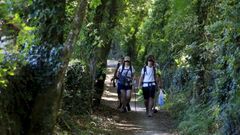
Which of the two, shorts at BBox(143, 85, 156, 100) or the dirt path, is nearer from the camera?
the dirt path

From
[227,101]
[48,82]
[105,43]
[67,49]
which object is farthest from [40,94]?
[105,43]

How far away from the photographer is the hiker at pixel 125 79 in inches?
543

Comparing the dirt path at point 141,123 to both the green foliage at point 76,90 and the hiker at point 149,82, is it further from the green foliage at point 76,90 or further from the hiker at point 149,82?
the green foliage at point 76,90

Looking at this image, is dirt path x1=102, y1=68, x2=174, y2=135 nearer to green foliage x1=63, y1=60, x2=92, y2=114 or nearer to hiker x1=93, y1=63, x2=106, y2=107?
hiker x1=93, y1=63, x2=106, y2=107

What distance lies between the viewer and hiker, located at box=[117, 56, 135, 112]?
1380 centimetres

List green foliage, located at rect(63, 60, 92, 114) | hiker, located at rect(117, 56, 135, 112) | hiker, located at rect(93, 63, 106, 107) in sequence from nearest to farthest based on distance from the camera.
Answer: green foliage, located at rect(63, 60, 92, 114) < hiker, located at rect(93, 63, 106, 107) < hiker, located at rect(117, 56, 135, 112)

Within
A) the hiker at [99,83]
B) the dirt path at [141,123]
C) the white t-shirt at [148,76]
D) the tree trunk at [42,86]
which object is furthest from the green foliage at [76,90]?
the tree trunk at [42,86]

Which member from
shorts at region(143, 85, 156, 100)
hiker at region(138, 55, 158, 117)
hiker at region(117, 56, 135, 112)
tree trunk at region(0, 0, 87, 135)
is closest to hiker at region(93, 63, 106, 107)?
hiker at region(117, 56, 135, 112)

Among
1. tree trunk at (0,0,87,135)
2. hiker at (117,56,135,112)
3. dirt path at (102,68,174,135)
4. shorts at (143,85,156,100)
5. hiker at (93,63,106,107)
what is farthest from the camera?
hiker at (117,56,135,112)

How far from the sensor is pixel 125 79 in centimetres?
1388

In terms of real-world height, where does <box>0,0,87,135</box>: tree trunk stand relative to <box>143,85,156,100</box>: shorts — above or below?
above

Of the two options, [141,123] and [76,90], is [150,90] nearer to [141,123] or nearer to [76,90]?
[141,123]

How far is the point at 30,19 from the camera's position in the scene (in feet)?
26.1

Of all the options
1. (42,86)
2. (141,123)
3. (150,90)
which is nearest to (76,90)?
(141,123)
